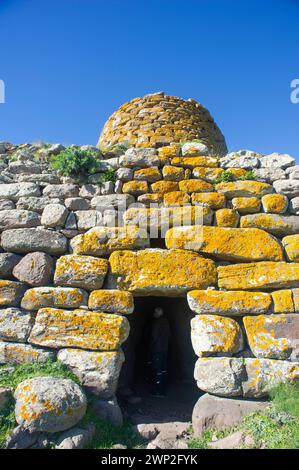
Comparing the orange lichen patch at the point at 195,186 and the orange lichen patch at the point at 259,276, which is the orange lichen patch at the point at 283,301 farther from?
the orange lichen patch at the point at 195,186

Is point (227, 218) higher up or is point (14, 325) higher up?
point (227, 218)

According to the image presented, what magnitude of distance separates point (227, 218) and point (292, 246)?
0.77 m

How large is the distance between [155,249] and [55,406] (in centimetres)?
179

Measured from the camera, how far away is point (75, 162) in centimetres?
411

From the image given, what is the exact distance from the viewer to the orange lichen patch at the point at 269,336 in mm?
3281

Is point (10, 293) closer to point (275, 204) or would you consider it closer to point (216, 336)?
point (216, 336)

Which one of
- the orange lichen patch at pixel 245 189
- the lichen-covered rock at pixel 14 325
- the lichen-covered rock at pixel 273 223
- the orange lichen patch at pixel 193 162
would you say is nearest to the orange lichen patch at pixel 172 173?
the orange lichen patch at pixel 193 162

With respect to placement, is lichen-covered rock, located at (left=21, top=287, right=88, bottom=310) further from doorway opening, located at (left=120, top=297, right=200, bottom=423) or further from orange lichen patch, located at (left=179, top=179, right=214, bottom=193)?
orange lichen patch, located at (left=179, top=179, right=214, bottom=193)

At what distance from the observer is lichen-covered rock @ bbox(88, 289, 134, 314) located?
11.5 feet

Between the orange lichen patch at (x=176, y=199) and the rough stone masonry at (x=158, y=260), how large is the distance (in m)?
0.01

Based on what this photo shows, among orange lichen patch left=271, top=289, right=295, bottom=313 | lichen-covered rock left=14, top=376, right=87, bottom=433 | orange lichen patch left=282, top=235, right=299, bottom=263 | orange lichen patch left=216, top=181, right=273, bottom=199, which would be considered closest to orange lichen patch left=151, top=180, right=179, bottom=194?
orange lichen patch left=216, top=181, right=273, bottom=199

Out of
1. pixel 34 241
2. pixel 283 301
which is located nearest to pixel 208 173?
pixel 283 301

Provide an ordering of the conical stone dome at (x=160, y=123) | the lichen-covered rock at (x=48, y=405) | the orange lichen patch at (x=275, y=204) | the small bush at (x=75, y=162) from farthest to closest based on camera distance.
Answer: the conical stone dome at (x=160, y=123), the small bush at (x=75, y=162), the orange lichen patch at (x=275, y=204), the lichen-covered rock at (x=48, y=405)
